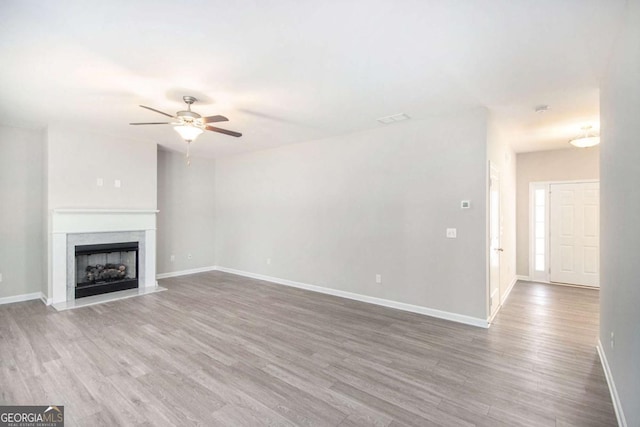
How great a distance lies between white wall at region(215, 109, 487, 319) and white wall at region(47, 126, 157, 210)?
6.46 ft

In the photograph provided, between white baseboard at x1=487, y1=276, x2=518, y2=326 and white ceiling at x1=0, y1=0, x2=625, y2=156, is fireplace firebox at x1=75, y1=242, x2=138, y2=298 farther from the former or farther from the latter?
white baseboard at x1=487, y1=276, x2=518, y2=326

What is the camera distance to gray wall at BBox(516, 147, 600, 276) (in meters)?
5.77

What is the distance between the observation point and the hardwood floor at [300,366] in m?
2.10

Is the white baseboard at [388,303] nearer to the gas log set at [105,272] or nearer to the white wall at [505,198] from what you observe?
the white wall at [505,198]

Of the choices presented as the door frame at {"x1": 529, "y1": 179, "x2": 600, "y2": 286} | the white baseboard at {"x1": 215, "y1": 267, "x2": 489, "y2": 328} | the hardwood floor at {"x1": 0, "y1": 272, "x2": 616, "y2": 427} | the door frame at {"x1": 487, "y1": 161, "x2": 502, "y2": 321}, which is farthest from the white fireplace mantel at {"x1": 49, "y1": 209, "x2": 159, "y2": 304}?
the door frame at {"x1": 529, "y1": 179, "x2": 600, "y2": 286}

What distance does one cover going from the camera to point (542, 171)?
A: 20.4 ft

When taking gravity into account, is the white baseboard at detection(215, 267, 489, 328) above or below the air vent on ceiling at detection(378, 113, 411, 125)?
below

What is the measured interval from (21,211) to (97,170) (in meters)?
1.25

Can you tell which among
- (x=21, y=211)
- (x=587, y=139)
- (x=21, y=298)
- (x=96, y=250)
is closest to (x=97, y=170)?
(x=21, y=211)

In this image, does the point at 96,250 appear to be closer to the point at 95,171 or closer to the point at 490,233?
the point at 95,171

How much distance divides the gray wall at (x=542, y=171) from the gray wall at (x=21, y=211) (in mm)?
9085

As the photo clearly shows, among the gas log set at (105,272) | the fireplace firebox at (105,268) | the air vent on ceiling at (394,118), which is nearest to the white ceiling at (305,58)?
the air vent on ceiling at (394,118)

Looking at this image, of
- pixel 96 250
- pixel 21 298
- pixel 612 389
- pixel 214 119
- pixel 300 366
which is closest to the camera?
pixel 612 389

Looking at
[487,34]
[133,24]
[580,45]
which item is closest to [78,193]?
[133,24]
